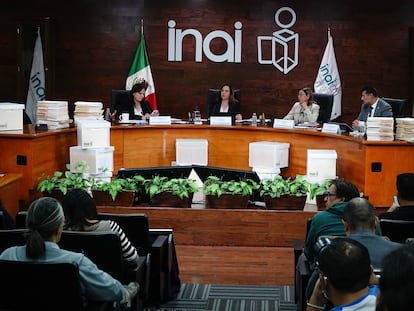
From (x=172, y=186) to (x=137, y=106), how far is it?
273 centimetres

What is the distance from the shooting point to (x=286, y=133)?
27.5ft

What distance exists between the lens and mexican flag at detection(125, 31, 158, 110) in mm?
10781

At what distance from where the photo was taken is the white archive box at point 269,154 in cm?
816

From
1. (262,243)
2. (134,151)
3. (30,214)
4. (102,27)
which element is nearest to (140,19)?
(102,27)

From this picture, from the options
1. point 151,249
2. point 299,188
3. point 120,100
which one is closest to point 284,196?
point 299,188

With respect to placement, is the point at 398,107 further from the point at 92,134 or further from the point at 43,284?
the point at 43,284

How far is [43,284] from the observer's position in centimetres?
319

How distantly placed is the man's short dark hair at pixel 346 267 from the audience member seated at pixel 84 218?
64.9 inches

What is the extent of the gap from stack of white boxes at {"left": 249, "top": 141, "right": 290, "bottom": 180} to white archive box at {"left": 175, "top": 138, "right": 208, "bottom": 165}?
543mm

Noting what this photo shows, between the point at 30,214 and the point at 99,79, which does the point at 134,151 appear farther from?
the point at 30,214

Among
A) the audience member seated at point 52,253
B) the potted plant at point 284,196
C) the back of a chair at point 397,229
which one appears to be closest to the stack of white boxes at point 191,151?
the potted plant at point 284,196

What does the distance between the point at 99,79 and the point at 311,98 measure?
3516 mm

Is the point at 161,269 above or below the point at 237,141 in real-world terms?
below

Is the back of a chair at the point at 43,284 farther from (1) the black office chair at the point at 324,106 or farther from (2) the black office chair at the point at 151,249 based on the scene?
(1) the black office chair at the point at 324,106
